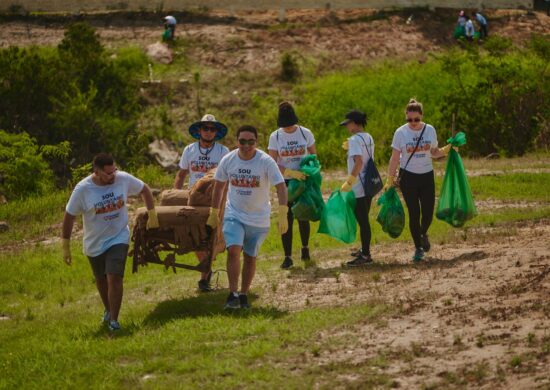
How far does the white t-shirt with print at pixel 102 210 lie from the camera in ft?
41.5

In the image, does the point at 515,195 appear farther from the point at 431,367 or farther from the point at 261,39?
the point at 261,39

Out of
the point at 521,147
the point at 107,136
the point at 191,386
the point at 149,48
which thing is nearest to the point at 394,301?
the point at 191,386

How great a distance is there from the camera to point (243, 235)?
12875 mm

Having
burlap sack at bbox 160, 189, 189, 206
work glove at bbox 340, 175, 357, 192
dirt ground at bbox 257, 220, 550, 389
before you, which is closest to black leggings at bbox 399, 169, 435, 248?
dirt ground at bbox 257, 220, 550, 389

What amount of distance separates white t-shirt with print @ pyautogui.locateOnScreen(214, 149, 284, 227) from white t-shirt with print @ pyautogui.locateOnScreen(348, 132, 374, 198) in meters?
2.13

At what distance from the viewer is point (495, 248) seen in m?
15.0

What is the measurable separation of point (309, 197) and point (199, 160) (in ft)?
4.82

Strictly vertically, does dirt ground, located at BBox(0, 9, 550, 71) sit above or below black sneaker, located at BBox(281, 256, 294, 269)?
above

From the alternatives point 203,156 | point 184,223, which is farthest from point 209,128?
point 184,223

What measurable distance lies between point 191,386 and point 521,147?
66.3 ft

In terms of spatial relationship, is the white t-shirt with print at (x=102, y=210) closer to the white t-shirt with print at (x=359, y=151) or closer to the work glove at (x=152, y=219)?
the work glove at (x=152, y=219)

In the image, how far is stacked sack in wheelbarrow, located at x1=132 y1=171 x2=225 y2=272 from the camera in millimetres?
13414

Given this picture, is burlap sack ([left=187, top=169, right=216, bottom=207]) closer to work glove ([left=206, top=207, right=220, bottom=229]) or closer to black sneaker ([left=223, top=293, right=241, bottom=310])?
work glove ([left=206, top=207, right=220, bottom=229])

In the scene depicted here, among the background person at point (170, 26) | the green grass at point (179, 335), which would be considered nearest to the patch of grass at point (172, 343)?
the green grass at point (179, 335)
